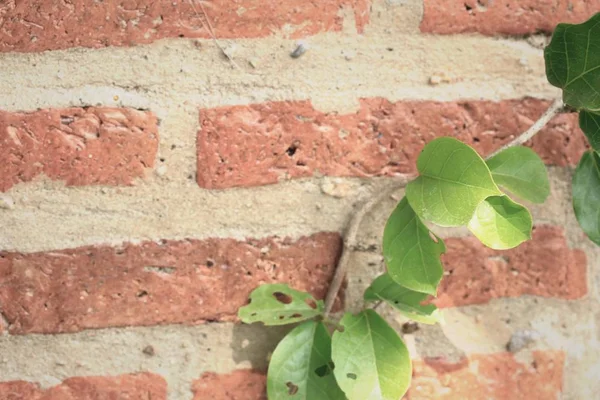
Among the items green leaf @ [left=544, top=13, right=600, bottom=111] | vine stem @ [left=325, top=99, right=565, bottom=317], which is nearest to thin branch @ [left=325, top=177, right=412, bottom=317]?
vine stem @ [left=325, top=99, right=565, bottom=317]

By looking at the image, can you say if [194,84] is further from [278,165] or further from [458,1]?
[458,1]

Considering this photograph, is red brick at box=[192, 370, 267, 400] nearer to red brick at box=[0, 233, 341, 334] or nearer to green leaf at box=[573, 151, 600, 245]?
red brick at box=[0, 233, 341, 334]

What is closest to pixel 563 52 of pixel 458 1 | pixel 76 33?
pixel 458 1

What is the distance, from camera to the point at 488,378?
0.48m

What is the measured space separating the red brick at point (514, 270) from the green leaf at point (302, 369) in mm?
103

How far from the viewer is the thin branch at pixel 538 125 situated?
17.4 inches

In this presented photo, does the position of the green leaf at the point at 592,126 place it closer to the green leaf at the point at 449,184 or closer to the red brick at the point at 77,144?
the green leaf at the point at 449,184

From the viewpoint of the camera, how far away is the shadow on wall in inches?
17.9

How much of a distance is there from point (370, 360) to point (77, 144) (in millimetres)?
255

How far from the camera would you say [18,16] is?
0.44 metres

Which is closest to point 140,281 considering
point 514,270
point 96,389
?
point 96,389

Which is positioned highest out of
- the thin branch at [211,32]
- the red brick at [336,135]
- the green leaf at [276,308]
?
the thin branch at [211,32]

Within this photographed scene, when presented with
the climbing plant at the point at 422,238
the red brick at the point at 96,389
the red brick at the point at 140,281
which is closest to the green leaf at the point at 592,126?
the climbing plant at the point at 422,238

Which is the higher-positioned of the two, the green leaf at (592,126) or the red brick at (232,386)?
the green leaf at (592,126)
